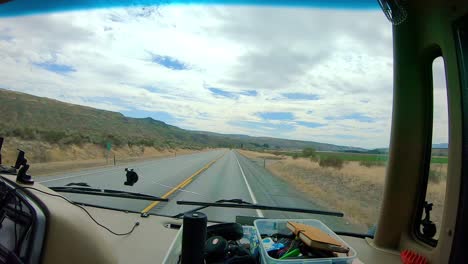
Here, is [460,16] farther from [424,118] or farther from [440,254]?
[440,254]

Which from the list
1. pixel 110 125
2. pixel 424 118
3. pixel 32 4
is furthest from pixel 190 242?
pixel 110 125

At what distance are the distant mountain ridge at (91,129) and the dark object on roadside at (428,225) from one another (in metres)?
1.01

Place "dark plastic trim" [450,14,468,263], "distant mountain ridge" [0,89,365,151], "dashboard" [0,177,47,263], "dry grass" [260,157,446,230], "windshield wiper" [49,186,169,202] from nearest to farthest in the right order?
"dashboard" [0,177,47,263]
"dark plastic trim" [450,14,468,263]
"dry grass" [260,157,446,230]
"windshield wiper" [49,186,169,202]
"distant mountain ridge" [0,89,365,151]

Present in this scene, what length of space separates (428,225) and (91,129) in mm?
21008

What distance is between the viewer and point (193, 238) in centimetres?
201

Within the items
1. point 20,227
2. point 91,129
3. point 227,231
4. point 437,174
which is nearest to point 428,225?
point 437,174

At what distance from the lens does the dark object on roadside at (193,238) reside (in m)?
2.00

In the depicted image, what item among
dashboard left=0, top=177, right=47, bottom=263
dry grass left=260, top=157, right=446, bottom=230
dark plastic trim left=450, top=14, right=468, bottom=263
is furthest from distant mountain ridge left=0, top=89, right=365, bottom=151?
dashboard left=0, top=177, right=47, bottom=263

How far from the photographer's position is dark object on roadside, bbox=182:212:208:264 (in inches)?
78.7

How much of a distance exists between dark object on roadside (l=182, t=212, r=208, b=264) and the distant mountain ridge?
7.98 feet

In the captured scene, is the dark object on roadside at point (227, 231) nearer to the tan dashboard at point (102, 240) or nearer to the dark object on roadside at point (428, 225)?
the tan dashboard at point (102, 240)

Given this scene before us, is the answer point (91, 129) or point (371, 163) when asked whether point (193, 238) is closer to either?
point (371, 163)

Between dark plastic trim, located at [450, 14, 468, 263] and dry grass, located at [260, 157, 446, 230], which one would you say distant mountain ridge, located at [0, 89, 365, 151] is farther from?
dark plastic trim, located at [450, 14, 468, 263]

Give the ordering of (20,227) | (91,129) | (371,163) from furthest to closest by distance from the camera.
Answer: (91,129), (371,163), (20,227)
